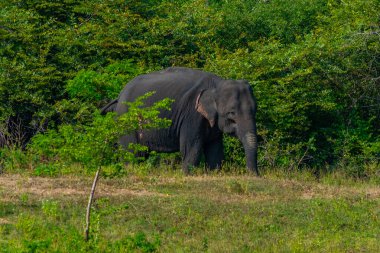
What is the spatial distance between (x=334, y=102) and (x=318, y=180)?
428 cm

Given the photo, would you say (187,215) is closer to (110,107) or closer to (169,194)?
(169,194)

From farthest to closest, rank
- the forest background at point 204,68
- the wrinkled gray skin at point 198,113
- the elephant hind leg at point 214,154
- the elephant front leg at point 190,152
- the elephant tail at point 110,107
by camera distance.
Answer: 1. the forest background at point 204,68
2. the elephant tail at point 110,107
3. the elephant hind leg at point 214,154
4. the elephant front leg at point 190,152
5. the wrinkled gray skin at point 198,113

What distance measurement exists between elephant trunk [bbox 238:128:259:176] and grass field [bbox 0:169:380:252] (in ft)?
4.21

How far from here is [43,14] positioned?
22.7m

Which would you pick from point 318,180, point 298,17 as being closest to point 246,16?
point 298,17

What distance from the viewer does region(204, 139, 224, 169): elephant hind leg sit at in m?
18.0

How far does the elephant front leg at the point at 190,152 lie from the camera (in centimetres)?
1767

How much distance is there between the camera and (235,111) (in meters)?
17.4

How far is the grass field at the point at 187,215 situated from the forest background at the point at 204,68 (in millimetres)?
4051

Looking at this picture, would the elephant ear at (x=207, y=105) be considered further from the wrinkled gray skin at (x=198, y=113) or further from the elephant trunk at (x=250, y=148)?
the elephant trunk at (x=250, y=148)

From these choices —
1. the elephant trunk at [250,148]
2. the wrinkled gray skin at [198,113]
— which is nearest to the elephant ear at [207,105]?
the wrinkled gray skin at [198,113]

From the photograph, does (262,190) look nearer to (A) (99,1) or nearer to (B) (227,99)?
(B) (227,99)

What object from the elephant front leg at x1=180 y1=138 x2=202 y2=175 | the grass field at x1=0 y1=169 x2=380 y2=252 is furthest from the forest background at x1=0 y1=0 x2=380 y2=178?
the grass field at x1=0 y1=169 x2=380 y2=252

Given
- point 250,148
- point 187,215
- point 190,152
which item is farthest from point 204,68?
point 187,215
